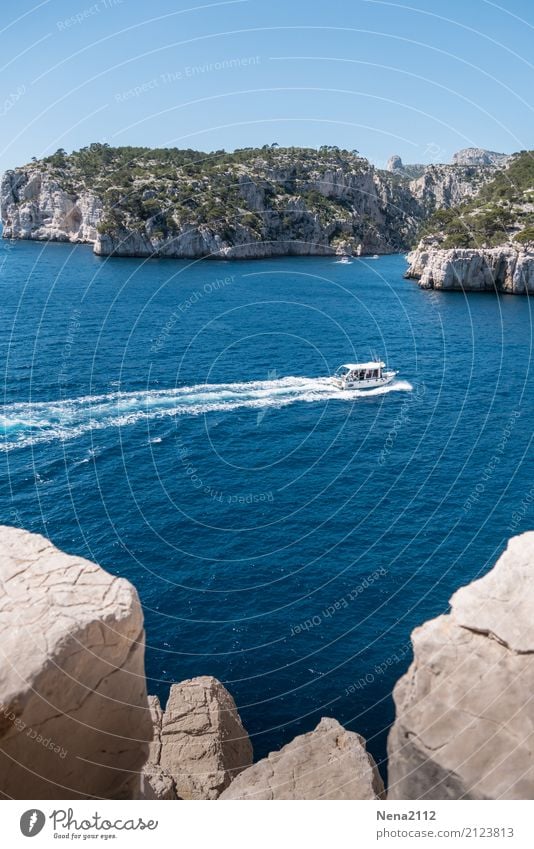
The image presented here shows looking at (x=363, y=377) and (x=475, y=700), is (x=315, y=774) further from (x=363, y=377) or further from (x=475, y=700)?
(x=363, y=377)

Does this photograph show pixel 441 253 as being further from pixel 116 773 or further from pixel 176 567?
pixel 116 773

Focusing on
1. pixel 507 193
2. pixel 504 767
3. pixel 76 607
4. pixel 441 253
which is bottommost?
pixel 504 767

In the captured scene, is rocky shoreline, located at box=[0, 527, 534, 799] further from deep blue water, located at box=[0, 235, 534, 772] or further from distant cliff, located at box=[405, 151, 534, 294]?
distant cliff, located at box=[405, 151, 534, 294]

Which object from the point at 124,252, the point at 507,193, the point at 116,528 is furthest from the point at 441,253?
the point at 116,528

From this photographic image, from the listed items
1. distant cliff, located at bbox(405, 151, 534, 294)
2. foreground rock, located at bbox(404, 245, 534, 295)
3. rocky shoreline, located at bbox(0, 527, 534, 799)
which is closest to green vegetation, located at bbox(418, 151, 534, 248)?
distant cliff, located at bbox(405, 151, 534, 294)

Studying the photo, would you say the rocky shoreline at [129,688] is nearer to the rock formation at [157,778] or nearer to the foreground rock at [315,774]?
the rock formation at [157,778]

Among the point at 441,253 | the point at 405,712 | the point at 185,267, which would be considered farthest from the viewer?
the point at 185,267
